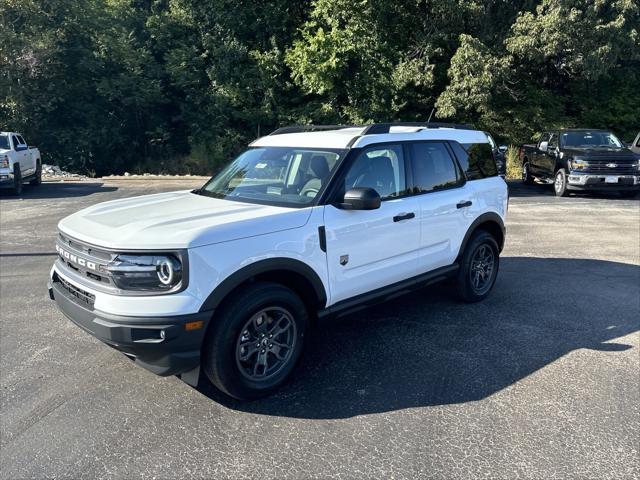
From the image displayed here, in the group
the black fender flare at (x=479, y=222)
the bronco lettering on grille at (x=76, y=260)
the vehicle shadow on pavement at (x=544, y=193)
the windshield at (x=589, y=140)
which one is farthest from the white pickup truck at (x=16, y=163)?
the windshield at (x=589, y=140)

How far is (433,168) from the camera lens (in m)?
4.89

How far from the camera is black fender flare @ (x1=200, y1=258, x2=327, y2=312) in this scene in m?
3.18

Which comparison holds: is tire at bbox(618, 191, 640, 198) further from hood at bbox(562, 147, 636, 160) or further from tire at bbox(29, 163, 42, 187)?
tire at bbox(29, 163, 42, 187)

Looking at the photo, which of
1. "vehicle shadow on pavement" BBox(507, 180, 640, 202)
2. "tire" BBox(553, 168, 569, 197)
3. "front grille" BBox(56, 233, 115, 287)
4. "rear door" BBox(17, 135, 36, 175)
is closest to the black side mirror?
"front grille" BBox(56, 233, 115, 287)

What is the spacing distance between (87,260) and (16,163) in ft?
43.6

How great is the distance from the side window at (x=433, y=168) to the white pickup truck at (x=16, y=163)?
43.5 ft

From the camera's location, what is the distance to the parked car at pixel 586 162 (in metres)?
13.2

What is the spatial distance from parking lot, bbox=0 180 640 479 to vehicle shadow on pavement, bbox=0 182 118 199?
9.93 m

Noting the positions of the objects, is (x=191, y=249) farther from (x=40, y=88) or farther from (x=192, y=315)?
(x=40, y=88)

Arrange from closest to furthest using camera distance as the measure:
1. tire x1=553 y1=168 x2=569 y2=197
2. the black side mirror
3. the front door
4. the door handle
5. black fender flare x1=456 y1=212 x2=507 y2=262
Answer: the black side mirror < the front door < the door handle < black fender flare x1=456 y1=212 x2=507 y2=262 < tire x1=553 y1=168 x2=569 y2=197

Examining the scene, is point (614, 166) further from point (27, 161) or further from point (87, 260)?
point (27, 161)

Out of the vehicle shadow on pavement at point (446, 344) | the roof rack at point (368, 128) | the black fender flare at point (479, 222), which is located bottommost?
the vehicle shadow on pavement at point (446, 344)

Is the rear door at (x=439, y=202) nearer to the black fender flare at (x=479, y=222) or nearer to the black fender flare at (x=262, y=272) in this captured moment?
the black fender flare at (x=479, y=222)

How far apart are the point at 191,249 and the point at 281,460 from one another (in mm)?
1339
